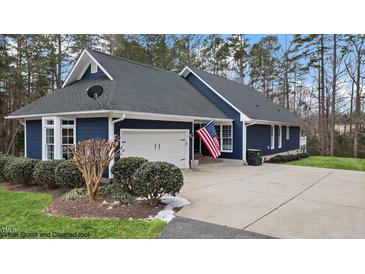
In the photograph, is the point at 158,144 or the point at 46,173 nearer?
the point at 46,173

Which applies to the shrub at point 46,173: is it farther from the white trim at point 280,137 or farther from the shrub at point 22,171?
the white trim at point 280,137

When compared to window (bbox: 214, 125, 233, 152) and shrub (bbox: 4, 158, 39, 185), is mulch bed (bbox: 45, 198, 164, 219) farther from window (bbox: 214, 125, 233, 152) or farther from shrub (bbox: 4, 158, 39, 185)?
window (bbox: 214, 125, 233, 152)

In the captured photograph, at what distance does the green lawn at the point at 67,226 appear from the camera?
4.59 meters

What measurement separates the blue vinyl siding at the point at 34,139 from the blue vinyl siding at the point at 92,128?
108 inches

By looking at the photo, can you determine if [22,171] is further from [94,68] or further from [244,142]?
[244,142]

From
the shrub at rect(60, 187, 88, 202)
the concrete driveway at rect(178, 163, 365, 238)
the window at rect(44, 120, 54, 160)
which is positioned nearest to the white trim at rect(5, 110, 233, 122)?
the window at rect(44, 120, 54, 160)

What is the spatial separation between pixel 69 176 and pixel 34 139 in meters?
5.36

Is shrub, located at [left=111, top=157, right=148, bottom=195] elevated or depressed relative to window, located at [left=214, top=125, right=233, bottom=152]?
depressed

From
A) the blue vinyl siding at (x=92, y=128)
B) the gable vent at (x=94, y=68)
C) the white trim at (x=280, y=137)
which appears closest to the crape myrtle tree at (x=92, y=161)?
the blue vinyl siding at (x=92, y=128)

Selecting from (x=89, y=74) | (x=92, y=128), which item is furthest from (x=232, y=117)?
(x=92, y=128)

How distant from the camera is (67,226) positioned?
4910 mm

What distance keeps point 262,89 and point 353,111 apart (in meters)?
8.61

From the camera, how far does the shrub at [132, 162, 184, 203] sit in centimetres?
591
